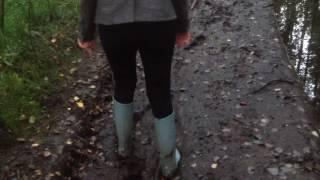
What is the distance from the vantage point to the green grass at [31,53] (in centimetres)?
446

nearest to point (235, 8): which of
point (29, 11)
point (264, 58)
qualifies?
point (264, 58)

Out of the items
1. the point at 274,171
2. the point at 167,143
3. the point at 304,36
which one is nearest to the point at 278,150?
the point at 274,171

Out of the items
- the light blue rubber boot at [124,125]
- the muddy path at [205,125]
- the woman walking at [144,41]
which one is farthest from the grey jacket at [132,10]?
the muddy path at [205,125]

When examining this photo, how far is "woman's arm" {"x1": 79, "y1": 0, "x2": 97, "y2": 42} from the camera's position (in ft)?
10.7

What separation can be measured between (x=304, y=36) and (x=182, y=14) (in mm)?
5394

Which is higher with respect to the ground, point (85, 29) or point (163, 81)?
point (85, 29)

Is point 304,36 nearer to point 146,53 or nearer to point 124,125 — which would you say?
point 124,125

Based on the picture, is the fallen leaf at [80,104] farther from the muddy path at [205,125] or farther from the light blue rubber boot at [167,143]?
the light blue rubber boot at [167,143]

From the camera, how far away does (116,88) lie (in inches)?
146

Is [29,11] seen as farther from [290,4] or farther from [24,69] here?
[290,4]

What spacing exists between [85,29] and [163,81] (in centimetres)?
64

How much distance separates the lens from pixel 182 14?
10.8 feet

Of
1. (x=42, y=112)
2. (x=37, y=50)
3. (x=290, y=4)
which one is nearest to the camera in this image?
(x=42, y=112)

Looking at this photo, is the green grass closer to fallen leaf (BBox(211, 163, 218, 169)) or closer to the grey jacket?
the grey jacket
